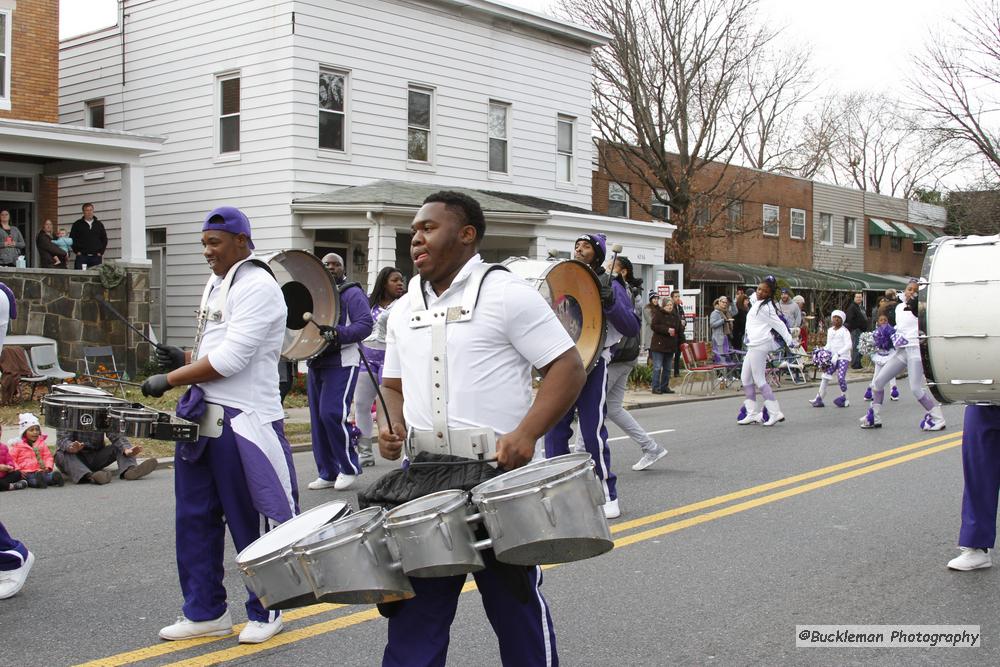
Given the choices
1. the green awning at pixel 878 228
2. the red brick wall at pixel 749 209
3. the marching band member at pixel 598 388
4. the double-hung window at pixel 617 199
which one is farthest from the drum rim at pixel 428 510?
the green awning at pixel 878 228

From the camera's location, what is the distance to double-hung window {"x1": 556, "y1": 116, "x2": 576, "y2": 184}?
2611cm

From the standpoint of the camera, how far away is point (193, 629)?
5211 mm

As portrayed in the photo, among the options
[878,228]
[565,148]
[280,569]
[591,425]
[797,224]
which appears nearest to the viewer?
[280,569]

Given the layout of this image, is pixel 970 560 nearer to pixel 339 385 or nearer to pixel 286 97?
pixel 339 385

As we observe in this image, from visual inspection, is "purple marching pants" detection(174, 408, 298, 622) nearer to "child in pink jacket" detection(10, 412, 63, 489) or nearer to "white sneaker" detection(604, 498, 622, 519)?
"white sneaker" detection(604, 498, 622, 519)

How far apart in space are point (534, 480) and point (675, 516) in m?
5.22

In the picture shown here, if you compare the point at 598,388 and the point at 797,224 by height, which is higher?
the point at 797,224

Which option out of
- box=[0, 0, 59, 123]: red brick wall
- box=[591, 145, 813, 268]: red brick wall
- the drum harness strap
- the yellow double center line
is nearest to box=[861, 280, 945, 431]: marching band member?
the yellow double center line

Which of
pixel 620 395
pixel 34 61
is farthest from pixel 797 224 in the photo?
pixel 620 395

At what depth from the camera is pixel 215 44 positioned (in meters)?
21.4

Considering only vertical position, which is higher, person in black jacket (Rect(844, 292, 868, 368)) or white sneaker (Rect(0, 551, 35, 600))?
person in black jacket (Rect(844, 292, 868, 368))

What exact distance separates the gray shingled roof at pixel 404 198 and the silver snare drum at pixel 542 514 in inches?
612

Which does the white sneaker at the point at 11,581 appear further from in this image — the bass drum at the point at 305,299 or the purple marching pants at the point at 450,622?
the purple marching pants at the point at 450,622

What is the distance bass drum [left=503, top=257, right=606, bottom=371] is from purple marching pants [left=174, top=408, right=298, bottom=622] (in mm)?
2624
